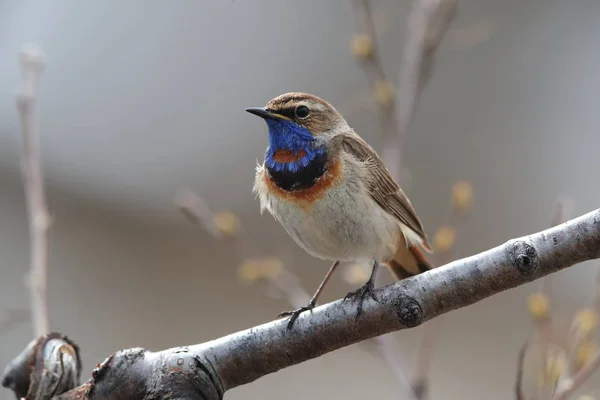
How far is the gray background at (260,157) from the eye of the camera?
264 inches

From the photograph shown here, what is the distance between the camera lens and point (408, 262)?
341cm

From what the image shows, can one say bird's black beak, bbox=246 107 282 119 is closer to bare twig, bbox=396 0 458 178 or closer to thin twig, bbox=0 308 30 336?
bare twig, bbox=396 0 458 178

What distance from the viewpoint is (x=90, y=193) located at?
7523 mm

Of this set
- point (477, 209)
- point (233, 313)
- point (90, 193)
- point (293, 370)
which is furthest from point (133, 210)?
point (477, 209)

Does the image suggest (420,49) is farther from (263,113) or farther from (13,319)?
(13,319)

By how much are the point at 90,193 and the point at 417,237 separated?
16.2ft

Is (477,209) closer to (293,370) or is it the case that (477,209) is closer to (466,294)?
(293,370)

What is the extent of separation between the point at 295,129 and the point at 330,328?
44.0 inches

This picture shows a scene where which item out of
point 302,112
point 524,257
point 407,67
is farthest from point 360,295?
point 407,67

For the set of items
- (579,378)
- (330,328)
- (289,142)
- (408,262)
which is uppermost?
(289,142)

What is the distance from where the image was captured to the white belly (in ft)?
9.85

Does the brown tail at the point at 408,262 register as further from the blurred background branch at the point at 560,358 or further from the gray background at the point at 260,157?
the gray background at the point at 260,157

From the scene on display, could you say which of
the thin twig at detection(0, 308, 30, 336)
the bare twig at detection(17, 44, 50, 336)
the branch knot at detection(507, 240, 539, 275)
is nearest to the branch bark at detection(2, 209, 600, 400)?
the branch knot at detection(507, 240, 539, 275)

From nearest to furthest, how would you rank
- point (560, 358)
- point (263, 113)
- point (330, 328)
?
1. point (330, 328)
2. point (560, 358)
3. point (263, 113)
